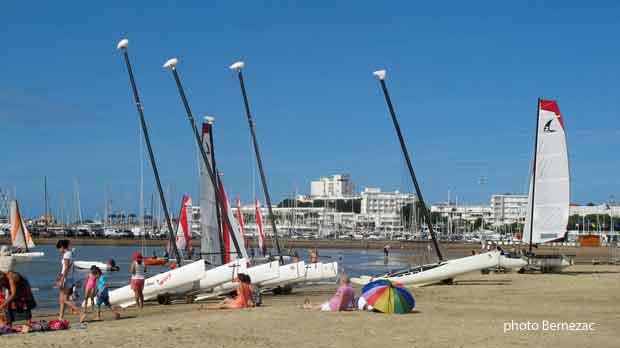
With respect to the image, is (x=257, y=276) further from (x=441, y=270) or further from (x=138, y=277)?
(x=441, y=270)

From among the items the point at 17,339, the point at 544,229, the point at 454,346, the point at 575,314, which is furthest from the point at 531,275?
the point at 17,339

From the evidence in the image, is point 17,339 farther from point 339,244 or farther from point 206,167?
point 339,244

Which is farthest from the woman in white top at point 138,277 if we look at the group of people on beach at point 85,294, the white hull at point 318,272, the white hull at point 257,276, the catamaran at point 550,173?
the catamaran at point 550,173

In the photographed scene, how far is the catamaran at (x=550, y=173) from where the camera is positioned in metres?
34.7

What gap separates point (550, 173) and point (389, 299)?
21.5 meters

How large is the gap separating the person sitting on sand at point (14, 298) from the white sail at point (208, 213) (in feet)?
46.8

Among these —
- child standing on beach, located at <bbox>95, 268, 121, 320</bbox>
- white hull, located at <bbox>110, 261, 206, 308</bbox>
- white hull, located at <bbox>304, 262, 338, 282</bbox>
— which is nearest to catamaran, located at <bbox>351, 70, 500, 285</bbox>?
white hull, located at <bbox>304, 262, 338, 282</bbox>

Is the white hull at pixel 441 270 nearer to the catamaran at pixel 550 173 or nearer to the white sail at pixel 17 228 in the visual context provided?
the catamaran at pixel 550 173

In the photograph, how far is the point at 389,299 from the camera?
15211mm

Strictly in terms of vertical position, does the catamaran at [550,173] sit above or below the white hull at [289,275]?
above

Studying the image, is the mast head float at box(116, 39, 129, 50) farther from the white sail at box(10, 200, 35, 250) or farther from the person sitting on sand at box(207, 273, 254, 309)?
the white sail at box(10, 200, 35, 250)

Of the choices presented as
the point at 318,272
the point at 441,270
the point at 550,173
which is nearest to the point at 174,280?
the point at 318,272

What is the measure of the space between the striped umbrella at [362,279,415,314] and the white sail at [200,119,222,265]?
12049 mm

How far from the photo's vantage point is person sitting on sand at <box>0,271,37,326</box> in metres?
12.3
